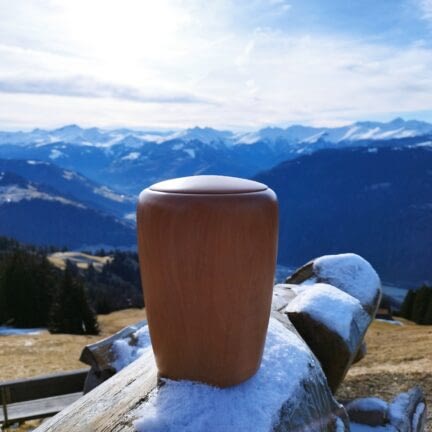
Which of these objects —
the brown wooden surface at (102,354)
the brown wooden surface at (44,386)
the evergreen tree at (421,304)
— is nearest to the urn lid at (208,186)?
the brown wooden surface at (102,354)

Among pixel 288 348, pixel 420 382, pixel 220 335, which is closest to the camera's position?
pixel 220 335

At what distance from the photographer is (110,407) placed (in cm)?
461

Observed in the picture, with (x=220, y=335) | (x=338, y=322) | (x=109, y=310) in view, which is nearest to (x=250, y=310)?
(x=220, y=335)

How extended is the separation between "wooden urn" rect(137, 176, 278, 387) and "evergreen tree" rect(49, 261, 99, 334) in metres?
30.7

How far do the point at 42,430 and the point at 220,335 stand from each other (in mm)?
2066

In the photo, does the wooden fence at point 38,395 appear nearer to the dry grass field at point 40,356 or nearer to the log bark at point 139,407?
the log bark at point 139,407

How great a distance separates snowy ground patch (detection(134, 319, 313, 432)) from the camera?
4137 millimetres

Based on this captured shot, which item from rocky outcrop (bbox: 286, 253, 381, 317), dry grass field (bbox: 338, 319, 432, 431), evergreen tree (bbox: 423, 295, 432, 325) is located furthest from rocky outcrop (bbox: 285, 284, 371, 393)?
A: evergreen tree (bbox: 423, 295, 432, 325)

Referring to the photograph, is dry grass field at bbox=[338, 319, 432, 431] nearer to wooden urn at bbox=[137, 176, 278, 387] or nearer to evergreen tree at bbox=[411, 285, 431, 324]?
wooden urn at bbox=[137, 176, 278, 387]

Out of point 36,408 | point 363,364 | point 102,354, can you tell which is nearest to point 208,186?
point 102,354

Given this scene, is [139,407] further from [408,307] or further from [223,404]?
[408,307]

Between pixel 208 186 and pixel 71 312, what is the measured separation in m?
32.6

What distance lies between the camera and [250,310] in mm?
4402

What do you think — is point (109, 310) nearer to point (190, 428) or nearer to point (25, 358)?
point (25, 358)
